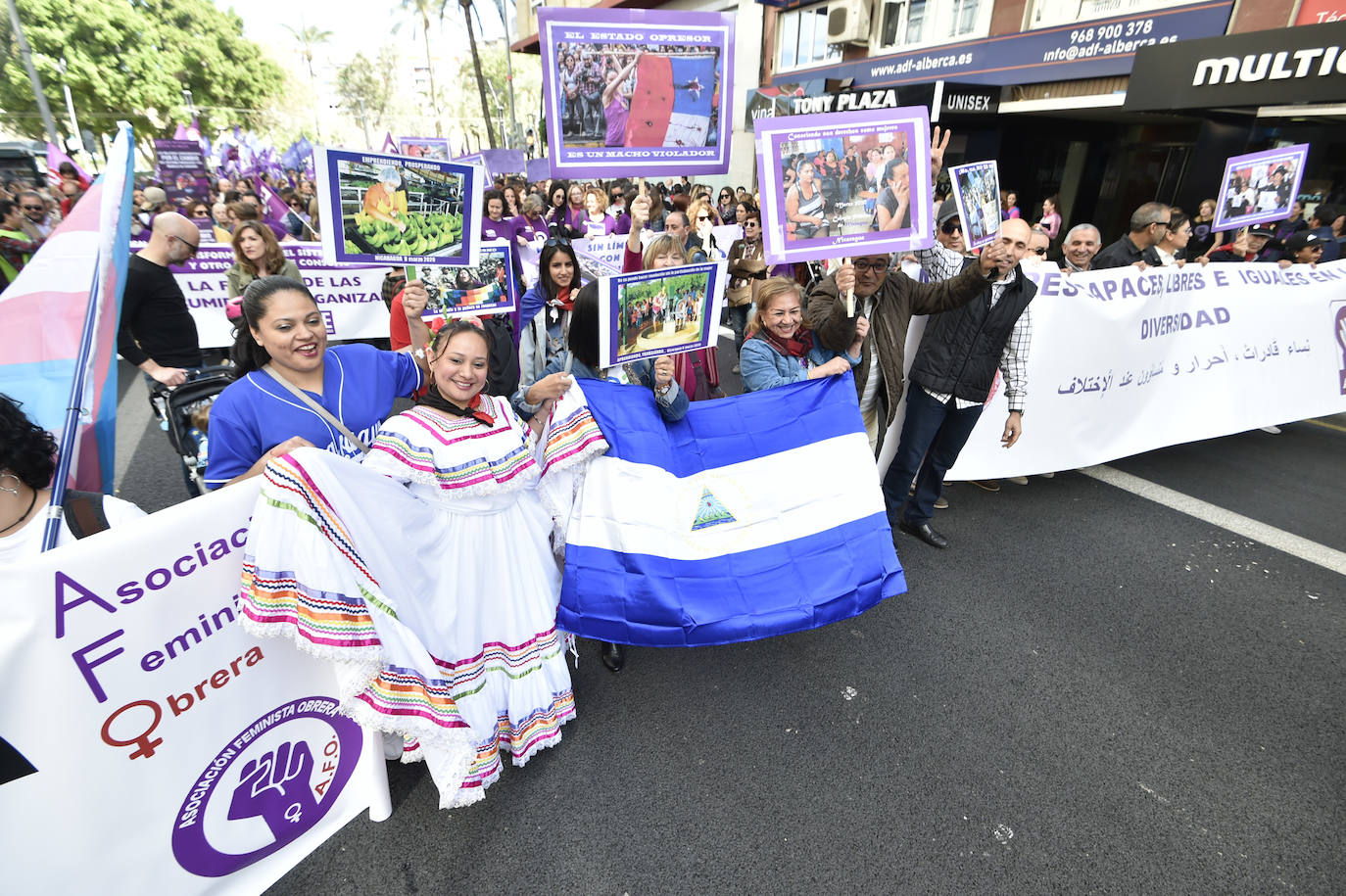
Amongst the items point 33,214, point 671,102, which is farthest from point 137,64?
point 671,102

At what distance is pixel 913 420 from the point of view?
153 inches

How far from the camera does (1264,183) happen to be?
5.36 meters

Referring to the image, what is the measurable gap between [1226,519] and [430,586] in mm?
5176

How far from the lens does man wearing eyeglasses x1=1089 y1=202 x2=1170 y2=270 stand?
519 cm

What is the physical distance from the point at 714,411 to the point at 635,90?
1509mm

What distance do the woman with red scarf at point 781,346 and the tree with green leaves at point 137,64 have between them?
3818 centimetres

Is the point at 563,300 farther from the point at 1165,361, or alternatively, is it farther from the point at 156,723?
the point at 1165,361

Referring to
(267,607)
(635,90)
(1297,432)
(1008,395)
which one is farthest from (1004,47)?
(267,607)

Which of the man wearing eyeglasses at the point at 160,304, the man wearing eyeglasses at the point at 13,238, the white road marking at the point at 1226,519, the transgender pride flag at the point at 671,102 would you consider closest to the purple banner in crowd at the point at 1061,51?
the white road marking at the point at 1226,519

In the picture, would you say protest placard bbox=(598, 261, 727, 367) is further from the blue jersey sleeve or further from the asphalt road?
the asphalt road

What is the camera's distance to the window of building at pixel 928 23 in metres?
14.5

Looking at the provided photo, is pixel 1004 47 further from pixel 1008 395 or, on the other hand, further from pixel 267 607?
pixel 267 607

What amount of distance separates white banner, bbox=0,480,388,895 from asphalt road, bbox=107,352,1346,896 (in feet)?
1.39

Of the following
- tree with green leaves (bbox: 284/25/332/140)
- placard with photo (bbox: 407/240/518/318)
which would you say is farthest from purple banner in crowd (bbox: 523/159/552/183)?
tree with green leaves (bbox: 284/25/332/140)
